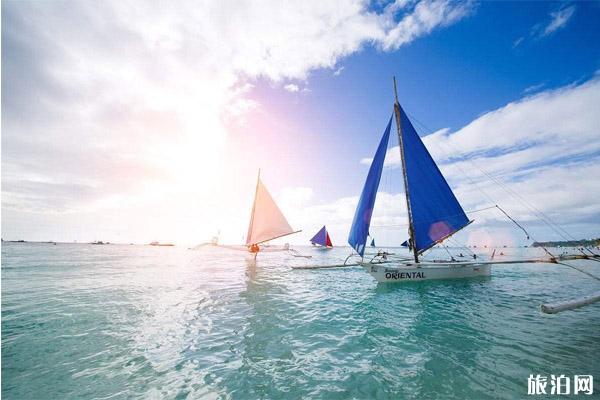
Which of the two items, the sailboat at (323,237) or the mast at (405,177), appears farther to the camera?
the sailboat at (323,237)

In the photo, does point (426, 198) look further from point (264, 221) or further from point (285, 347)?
A: point (264, 221)

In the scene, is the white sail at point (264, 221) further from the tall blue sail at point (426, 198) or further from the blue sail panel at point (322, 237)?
the blue sail panel at point (322, 237)

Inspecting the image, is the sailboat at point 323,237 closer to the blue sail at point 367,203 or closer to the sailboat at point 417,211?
the sailboat at point 417,211

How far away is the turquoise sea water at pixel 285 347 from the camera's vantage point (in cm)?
647

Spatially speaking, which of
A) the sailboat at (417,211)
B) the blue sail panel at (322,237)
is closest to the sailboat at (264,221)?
the sailboat at (417,211)

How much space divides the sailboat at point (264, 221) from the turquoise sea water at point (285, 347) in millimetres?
20590

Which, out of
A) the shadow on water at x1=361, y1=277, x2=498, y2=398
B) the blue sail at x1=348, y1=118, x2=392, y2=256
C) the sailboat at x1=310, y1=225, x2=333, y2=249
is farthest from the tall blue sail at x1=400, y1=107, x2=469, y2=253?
the sailboat at x1=310, y1=225, x2=333, y2=249

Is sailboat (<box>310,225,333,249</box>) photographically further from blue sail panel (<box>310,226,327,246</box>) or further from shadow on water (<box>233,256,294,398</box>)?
shadow on water (<box>233,256,294,398</box>)

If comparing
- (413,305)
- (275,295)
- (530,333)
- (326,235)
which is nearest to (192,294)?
(275,295)

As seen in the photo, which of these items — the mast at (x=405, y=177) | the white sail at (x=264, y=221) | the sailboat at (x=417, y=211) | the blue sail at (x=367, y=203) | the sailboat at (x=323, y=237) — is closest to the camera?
the blue sail at (x=367, y=203)

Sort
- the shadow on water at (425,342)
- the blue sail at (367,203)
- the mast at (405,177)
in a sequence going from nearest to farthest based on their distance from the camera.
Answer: the shadow on water at (425,342) < the blue sail at (367,203) < the mast at (405,177)

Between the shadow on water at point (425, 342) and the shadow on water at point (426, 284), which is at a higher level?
the shadow on water at point (425, 342)

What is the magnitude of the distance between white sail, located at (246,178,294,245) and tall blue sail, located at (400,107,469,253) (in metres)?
20.6

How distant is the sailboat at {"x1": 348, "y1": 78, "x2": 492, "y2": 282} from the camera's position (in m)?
Result: 20.8
